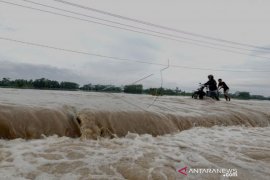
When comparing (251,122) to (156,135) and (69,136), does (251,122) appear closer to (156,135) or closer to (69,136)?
(156,135)

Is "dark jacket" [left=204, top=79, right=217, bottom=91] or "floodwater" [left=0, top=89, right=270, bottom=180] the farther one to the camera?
"dark jacket" [left=204, top=79, right=217, bottom=91]

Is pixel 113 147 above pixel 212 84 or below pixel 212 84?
below

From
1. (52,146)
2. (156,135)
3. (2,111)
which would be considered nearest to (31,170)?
(52,146)

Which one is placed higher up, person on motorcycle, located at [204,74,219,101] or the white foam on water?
person on motorcycle, located at [204,74,219,101]

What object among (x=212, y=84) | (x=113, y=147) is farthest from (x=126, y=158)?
(x=212, y=84)

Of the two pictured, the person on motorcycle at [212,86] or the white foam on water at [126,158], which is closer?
the white foam on water at [126,158]

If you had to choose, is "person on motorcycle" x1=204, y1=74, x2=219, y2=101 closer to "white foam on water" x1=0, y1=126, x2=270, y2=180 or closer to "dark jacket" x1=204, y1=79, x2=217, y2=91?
"dark jacket" x1=204, y1=79, x2=217, y2=91

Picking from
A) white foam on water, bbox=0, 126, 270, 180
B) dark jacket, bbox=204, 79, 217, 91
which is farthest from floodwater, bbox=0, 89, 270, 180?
dark jacket, bbox=204, 79, 217, 91

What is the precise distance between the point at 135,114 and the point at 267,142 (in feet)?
11.2

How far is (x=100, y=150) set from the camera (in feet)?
14.5

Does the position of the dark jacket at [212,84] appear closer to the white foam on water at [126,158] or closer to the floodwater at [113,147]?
the floodwater at [113,147]

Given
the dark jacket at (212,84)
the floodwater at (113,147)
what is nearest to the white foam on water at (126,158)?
the floodwater at (113,147)

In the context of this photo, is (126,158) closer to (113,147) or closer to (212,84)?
(113,147)

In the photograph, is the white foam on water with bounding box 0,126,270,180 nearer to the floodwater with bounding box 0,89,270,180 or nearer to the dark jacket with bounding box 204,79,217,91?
the floodwater with bounding box 0,89,270,180
